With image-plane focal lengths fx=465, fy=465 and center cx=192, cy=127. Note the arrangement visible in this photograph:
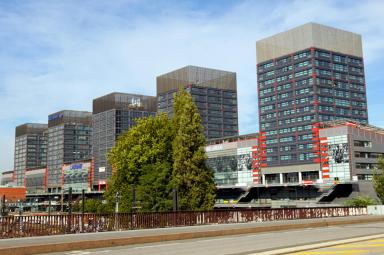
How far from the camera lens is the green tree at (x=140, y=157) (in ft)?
182

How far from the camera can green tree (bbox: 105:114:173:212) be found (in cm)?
5559

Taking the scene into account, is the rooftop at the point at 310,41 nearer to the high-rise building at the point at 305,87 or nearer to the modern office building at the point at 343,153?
the high-rise building at the point at 305,87

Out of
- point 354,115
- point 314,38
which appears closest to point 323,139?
point 354,115

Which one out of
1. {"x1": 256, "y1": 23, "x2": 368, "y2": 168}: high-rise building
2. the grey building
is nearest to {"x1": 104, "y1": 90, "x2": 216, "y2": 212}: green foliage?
the grey building

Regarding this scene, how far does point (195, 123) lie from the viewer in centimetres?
5112

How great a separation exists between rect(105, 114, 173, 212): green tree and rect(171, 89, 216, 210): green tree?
478cm

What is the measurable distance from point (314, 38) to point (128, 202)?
107747 mm

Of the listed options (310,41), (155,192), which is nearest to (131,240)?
(155,192)

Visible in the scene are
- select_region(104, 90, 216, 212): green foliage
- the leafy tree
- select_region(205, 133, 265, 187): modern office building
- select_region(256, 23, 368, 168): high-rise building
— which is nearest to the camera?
select_region(104, 90, 216, 212): green foliage

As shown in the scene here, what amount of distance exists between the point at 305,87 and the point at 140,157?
3711 inches

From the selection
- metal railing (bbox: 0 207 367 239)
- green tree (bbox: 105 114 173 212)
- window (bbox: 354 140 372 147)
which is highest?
window (bbox: 354 140 372 147)

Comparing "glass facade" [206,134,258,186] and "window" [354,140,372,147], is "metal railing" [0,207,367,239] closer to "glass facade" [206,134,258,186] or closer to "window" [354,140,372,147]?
"window" [354,140,372,147]

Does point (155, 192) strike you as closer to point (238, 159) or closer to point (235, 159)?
point (238, 159)

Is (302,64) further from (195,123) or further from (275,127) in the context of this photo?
(195,123)
